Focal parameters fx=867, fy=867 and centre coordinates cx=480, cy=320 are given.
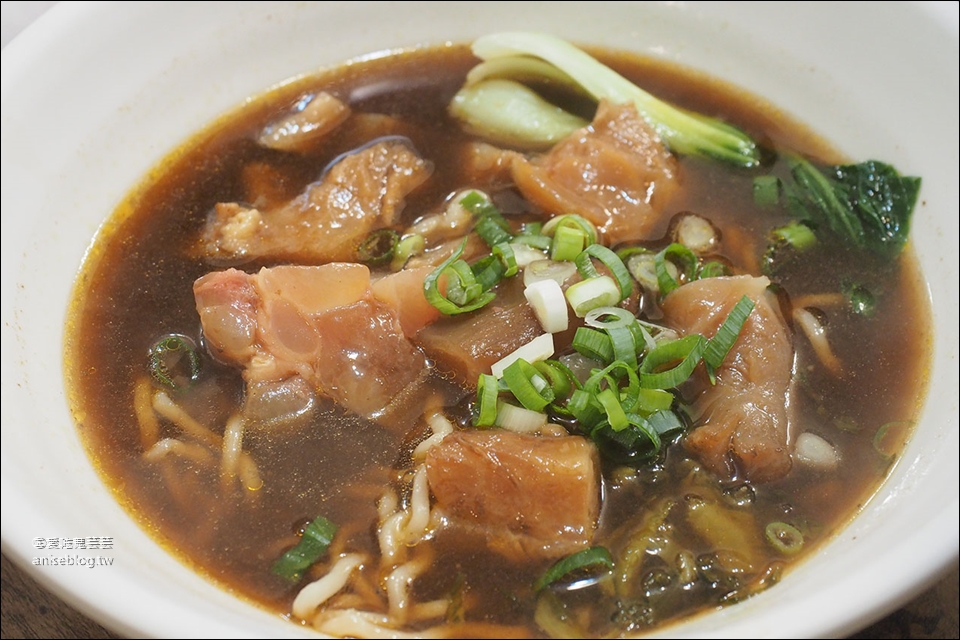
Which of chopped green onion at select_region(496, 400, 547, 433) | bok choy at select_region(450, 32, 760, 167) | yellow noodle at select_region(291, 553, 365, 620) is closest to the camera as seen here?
yellow noodle at select_region(291, 553, 365, 620)

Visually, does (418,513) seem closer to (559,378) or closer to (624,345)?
(559,378)

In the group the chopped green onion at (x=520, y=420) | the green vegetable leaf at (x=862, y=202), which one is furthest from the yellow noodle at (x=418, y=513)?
the green vegetable leaf at (x=862, y=202)

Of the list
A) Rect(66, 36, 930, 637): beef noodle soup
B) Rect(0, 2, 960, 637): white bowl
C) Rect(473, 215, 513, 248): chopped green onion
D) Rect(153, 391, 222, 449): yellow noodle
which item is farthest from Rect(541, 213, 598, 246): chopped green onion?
Rect(153, 391, 222, 449): yellow noodle

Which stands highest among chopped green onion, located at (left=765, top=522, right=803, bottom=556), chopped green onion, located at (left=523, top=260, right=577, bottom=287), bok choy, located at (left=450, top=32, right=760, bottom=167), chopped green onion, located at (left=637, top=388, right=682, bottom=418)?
bok choy, located at (left=450, top=32, right=760, bottom=167)

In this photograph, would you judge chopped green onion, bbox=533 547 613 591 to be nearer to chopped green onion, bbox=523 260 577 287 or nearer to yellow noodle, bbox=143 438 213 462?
chopped green onion, bbox=523 260 577 287

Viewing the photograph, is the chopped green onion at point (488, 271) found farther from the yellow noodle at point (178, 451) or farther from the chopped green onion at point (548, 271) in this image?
the yellow noodle at point (178, 451)

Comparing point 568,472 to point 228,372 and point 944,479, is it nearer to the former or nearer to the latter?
point 944,479

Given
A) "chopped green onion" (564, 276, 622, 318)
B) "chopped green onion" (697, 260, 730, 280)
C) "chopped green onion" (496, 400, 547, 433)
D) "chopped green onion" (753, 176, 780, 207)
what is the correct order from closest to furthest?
"chopped green onion" (496, 400, 547, 433) < "chopped green onion" (564, 276, 622, 318) < "chopped green onion" (697, 260, 730, 280) < "chopped green onion" (753, 176, 780, 207)
